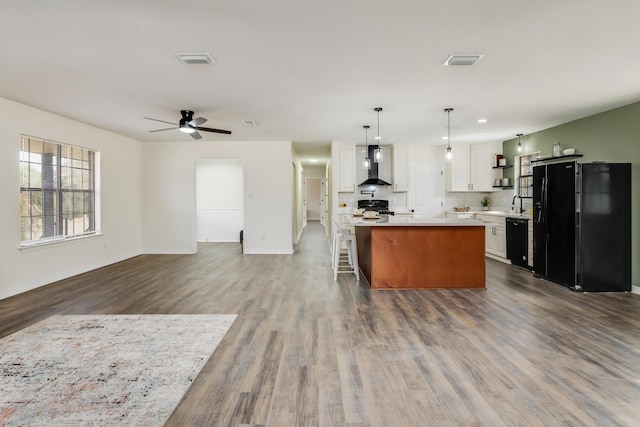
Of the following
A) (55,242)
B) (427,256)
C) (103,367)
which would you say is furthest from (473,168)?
(55,242)

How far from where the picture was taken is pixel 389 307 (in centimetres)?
375

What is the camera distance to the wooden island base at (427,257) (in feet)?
14.9

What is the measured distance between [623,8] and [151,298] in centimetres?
518

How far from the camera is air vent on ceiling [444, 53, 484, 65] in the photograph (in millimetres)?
2947

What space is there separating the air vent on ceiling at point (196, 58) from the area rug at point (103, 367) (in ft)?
8.24

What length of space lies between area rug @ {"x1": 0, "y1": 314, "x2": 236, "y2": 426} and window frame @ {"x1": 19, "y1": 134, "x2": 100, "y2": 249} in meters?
2.19

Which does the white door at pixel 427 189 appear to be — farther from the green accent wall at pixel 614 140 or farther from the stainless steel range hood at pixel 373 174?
the green accent wall at pixel 614 140

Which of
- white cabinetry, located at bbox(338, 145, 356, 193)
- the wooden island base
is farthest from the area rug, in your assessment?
white cabinetry, located at bbox(338, 145, 356, 193)

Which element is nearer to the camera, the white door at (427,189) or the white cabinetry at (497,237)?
the white cabinetry at (497,237)

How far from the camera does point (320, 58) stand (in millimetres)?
3012

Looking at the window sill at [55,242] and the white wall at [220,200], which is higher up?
the white wall at [220,200]


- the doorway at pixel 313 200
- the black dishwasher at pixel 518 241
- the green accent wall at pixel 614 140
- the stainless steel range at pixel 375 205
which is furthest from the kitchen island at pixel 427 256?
the doorway at pixel 313 200

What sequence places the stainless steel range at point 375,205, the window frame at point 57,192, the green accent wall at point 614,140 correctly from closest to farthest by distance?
the green accent wall at point 614,140, the window frame at point 57,192, the stainless steel range at point 375,205

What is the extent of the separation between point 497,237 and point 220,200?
23.0 ft
